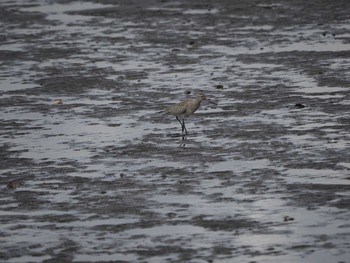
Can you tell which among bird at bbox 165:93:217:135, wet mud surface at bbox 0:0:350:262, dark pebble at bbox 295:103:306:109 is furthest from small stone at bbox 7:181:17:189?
dark pebble at bbox 295:103:306:109

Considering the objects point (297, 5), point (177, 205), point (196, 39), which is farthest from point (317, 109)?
point (297, 5)

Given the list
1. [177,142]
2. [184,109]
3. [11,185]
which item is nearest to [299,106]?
[184,109]

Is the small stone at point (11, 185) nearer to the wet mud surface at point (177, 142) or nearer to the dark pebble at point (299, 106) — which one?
the wet mud surface at point (177, 142)

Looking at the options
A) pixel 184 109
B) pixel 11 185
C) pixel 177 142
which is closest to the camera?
pixel 11 185

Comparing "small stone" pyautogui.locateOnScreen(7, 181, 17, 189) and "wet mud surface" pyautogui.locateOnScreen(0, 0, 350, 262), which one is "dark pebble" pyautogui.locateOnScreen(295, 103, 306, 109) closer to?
"wet mud surface" pyautogui.locateOnScreen(0, 0, 350, 262)

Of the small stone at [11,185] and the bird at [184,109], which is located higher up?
the bird at [184,109]

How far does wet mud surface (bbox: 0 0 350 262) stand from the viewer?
13828 millimetres

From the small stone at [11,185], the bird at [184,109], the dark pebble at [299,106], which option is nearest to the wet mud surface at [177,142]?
the small stone at [11,185]

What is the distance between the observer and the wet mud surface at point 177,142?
13.8 meters

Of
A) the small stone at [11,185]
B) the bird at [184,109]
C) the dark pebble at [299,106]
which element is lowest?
the dark pebble at [299,106]

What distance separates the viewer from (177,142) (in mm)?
19250

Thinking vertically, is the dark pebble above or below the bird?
below

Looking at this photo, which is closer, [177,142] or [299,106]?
[177,142]

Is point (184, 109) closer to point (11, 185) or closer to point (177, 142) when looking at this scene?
point (177, 142)
